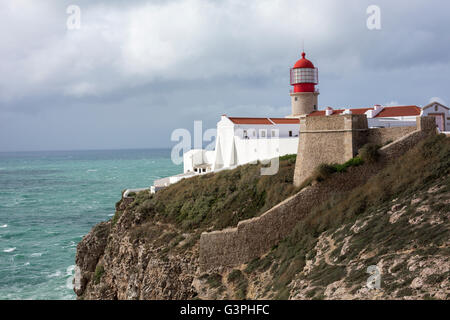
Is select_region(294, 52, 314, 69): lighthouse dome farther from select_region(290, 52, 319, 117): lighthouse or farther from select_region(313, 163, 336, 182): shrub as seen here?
select_region(313, 163, 336, 182): shrub

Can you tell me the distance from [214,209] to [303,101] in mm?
13535

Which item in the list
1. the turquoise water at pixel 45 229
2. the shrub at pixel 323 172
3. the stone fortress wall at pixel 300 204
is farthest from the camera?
the turquoise water at pixel 45 229

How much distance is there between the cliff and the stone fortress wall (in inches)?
10.2

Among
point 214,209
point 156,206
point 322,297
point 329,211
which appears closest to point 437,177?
point 329,211

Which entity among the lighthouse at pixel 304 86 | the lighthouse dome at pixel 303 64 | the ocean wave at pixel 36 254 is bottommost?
the ocean wave at pixel 36 254

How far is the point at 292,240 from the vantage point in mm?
16938

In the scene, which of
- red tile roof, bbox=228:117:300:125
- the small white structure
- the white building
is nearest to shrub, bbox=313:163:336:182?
the white building

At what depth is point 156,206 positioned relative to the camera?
25.3 m

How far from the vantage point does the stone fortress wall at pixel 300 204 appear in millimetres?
17750

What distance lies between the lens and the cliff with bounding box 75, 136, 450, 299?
11172 millimetres

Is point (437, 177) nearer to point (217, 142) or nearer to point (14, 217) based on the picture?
point (217, 142)

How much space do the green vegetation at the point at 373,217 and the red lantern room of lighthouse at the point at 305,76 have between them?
49.1 ft

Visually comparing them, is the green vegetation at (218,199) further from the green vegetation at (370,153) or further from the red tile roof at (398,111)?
the red tile roof at (398,111)

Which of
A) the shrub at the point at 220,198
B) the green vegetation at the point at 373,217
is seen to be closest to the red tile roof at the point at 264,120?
the shrub at the point at 220,198
